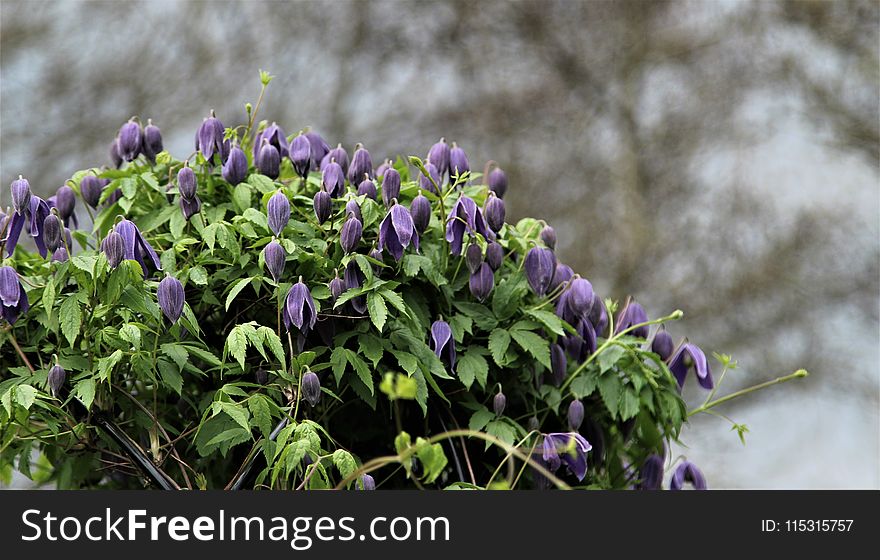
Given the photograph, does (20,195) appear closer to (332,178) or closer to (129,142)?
(129,142)

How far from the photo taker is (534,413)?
1409mm

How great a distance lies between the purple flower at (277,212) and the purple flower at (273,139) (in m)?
0.21

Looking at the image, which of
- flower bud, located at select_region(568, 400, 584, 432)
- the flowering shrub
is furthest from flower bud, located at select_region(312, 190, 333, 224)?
flower bud, located at select_region(568, 400, 584, 432)

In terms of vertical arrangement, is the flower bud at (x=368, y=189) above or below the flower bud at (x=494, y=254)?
above

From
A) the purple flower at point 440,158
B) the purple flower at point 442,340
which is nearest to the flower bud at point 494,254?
the purple flower at point 442,340

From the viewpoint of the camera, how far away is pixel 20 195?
1226 millimetres

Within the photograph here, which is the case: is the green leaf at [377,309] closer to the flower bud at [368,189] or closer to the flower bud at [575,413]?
the flower bud at [368,189]

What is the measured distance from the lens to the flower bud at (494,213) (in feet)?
4.28

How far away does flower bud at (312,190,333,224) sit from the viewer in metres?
1.27

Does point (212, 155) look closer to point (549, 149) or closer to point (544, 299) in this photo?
point (544, 299)

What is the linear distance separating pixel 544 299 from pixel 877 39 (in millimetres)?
4927

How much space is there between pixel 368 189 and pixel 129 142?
399 millimetres

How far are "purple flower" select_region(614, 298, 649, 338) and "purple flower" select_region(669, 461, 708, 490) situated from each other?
0.21 m

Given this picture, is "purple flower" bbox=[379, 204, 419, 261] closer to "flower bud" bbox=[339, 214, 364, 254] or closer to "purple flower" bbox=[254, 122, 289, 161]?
"flower bud" bbox=[339, 214, 364, 254]
